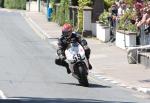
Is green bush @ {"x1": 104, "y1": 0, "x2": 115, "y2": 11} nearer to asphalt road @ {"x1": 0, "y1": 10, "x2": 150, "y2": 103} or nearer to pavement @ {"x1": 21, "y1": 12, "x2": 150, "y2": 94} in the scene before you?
pavement @ {"x1": 21, "y1": 12, "x2": 150, "y2": 94}

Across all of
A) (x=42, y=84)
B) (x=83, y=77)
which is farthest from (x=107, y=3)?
(x=83, y=77)

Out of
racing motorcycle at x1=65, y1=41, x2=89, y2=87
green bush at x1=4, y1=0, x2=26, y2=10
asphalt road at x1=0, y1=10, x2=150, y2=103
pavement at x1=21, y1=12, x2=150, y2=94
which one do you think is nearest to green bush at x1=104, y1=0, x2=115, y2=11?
pavement at x1=21, y1=12, x2=150, y2=94

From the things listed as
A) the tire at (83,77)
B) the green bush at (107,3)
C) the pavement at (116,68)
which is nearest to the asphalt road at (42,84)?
the tire at (83,77)

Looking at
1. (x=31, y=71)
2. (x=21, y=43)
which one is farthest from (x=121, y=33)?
(x=31, y=71)

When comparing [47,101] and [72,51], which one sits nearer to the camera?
[47,101]

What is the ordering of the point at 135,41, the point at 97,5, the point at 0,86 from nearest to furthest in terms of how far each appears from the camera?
the point at 0,86 → the point at 135,41 → the point at 97,5

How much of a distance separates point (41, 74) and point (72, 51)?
3162mm

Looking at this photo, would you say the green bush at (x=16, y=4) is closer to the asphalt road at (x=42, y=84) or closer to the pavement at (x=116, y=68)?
the pavement at (x=116, y=68)

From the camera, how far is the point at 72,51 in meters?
20.1

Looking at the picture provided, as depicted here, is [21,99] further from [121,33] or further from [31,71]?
[121,33]

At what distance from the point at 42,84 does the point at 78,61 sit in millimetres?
1260

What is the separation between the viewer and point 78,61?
1989 cm

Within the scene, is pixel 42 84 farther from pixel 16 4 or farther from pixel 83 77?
pixel 16 4

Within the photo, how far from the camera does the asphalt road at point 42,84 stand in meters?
16.8
